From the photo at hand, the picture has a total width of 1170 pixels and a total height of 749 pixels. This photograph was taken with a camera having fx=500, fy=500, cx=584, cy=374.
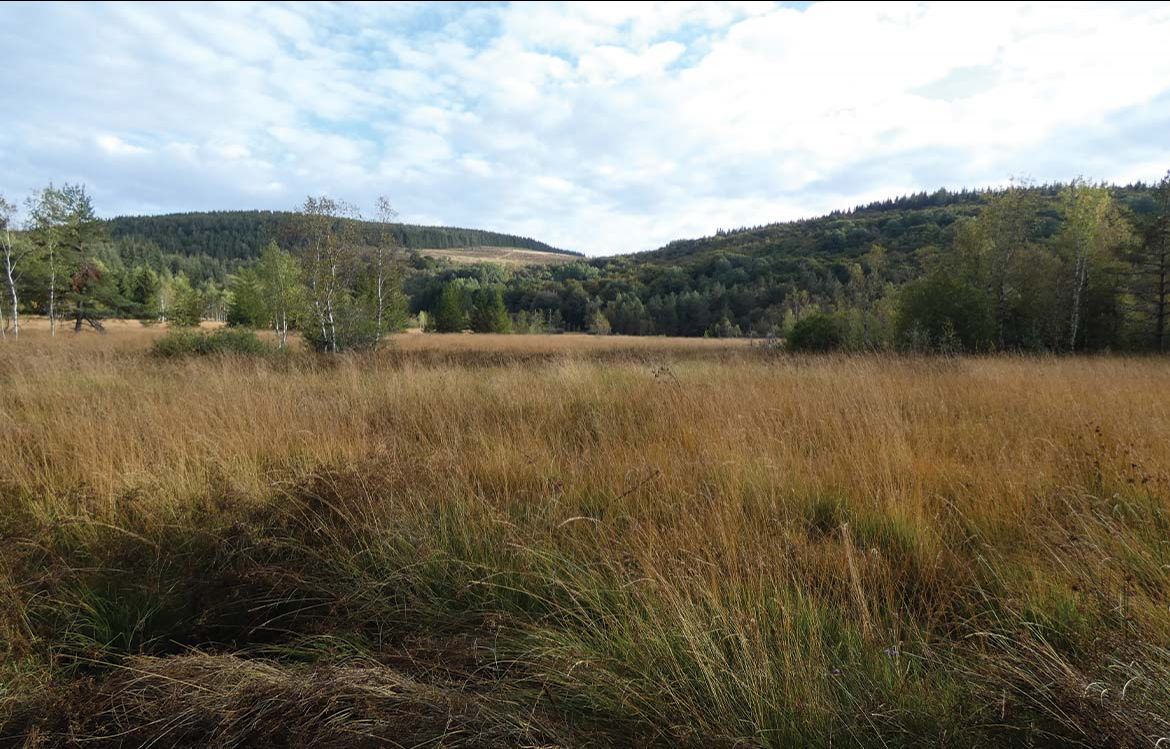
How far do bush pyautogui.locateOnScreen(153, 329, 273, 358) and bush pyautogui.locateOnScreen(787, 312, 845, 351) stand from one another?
21.4 meters

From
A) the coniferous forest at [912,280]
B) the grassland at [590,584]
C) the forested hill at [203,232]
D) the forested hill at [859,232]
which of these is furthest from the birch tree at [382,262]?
the forested hill at [203,232]

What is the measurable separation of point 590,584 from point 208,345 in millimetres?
14552

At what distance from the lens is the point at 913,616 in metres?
1.90

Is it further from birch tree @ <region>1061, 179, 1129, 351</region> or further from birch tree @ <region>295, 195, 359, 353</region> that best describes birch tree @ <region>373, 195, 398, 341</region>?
birch tree @ <region>1061, 179, 1129, 351</region>

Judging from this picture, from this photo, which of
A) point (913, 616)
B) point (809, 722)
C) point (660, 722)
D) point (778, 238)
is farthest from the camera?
point (778, 238)

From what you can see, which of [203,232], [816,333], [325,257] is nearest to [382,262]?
[325,257]

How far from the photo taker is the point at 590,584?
2096 millimetres

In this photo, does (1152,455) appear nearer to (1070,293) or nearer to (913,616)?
(913,616)

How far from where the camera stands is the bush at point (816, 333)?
77.7 feet

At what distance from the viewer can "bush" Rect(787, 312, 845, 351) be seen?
23688 millimetres

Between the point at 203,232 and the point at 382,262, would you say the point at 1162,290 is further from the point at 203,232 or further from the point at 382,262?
the point at 203,232

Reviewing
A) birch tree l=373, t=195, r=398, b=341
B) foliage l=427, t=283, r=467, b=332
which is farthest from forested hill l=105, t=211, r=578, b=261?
birch tree l=373, t=195, r=398, b=341

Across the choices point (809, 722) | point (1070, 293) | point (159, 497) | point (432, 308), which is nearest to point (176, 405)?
point (159, 497)

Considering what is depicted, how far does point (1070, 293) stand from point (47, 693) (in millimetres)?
25714
